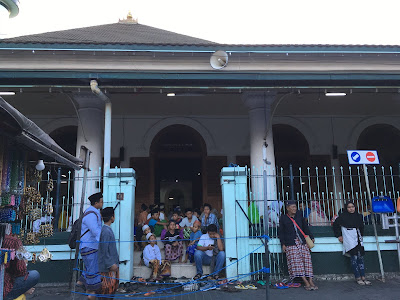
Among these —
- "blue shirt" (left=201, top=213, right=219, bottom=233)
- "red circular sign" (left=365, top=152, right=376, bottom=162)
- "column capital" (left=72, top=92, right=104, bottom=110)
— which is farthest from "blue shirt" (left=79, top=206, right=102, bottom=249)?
"red circular sign" (left=365, top=152, right=376, bottom=162)

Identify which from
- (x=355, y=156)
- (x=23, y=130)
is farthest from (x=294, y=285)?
(x=23, y=130)

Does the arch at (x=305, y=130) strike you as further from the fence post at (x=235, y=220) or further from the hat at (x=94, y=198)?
the hat at (x=94, y=198)

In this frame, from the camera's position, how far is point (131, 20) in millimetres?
14953

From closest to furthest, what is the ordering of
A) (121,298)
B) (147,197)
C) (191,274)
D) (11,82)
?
(121,298)
(191,274)
(11,82)
(147,197)

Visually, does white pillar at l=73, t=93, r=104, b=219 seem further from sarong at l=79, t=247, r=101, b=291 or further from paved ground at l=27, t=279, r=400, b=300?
sarong at l=79, t=247, r=101, b=291

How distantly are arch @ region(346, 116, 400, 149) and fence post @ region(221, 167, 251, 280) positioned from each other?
664 centimetres

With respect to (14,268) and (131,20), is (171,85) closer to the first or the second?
(14,268)

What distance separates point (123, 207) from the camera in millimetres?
6945

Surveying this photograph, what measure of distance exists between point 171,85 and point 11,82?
351cm

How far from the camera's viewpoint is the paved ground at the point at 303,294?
5.76 metres

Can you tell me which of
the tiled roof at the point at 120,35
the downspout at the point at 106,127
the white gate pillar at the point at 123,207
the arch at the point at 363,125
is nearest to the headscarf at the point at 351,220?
the white gate pillar at the point at 123,207

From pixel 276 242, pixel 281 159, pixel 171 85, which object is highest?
pixel 171 85

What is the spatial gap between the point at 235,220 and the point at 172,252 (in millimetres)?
1498

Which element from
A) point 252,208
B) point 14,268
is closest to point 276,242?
point 252,208
